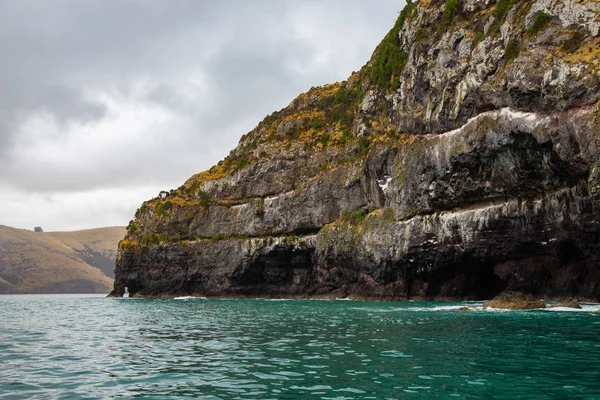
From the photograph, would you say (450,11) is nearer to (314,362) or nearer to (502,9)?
(502,9)

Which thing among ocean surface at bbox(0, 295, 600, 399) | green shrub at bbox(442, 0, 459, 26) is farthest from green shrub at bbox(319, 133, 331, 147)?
ocean surface at bbox(0, 295, 600, 399)

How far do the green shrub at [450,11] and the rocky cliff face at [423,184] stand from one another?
18 centimetres

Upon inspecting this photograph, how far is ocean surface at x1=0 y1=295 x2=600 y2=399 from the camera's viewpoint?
44.1 ft

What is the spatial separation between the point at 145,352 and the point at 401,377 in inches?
455

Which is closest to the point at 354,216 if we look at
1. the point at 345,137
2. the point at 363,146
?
the point at 363,146

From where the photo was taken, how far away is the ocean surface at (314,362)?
13.4 m

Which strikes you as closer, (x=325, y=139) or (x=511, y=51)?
(x=511, y=51)

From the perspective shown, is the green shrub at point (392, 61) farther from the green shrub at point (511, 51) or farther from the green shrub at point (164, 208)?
the green shrub at point (164, 208)

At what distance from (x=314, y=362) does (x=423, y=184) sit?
4770cm

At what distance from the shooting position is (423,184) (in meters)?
62.2

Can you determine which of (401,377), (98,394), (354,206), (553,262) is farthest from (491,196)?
(98,394)

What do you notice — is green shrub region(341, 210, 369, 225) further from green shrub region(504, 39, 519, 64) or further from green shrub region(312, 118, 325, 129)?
green shrub region(504, 39, 519, 64)

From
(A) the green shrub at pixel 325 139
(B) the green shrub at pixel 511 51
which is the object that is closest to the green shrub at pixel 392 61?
(A) the green shrub at pixel 325 139

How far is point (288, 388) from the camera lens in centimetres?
1375
